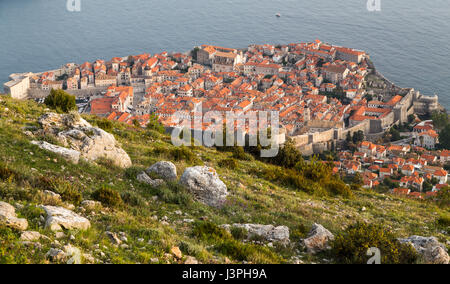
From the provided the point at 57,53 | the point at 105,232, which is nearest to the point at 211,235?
the point at 105,232

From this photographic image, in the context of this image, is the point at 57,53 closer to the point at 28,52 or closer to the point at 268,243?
the point at 28,52

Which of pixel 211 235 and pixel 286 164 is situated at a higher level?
pixel 211 235

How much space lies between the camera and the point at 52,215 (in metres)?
4.59

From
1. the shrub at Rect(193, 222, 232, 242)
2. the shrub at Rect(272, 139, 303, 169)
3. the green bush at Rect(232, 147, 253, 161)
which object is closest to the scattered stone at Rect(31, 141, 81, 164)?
the shrub at Rect(193, 222, 232, 242)

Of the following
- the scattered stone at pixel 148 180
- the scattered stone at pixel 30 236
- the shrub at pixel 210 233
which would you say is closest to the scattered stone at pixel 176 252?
the shrub at pixel 210 233

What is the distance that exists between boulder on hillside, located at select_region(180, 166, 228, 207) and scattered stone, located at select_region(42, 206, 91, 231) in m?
2.28

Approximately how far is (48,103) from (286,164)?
611cm

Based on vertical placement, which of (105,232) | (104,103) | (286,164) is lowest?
(104,103)

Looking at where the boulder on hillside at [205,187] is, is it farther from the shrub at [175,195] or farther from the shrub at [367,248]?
the shrub at [367,248]

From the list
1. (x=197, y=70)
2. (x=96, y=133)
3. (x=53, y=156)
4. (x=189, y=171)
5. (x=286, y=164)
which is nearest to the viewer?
(x=53, y=156)

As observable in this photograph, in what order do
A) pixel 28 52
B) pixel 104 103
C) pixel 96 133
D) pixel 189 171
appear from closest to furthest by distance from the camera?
1. pixel 189 171
2. pixel 96 133
3. pixel 104 103
4. pixel 28 52

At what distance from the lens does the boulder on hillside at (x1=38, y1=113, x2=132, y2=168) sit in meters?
7.36

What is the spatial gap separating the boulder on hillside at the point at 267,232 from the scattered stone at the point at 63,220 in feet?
6.01

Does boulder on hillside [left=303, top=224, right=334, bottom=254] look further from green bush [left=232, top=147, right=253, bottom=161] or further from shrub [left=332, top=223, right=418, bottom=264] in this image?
green bush [left=232, top=147, right=253, bottom=161]
